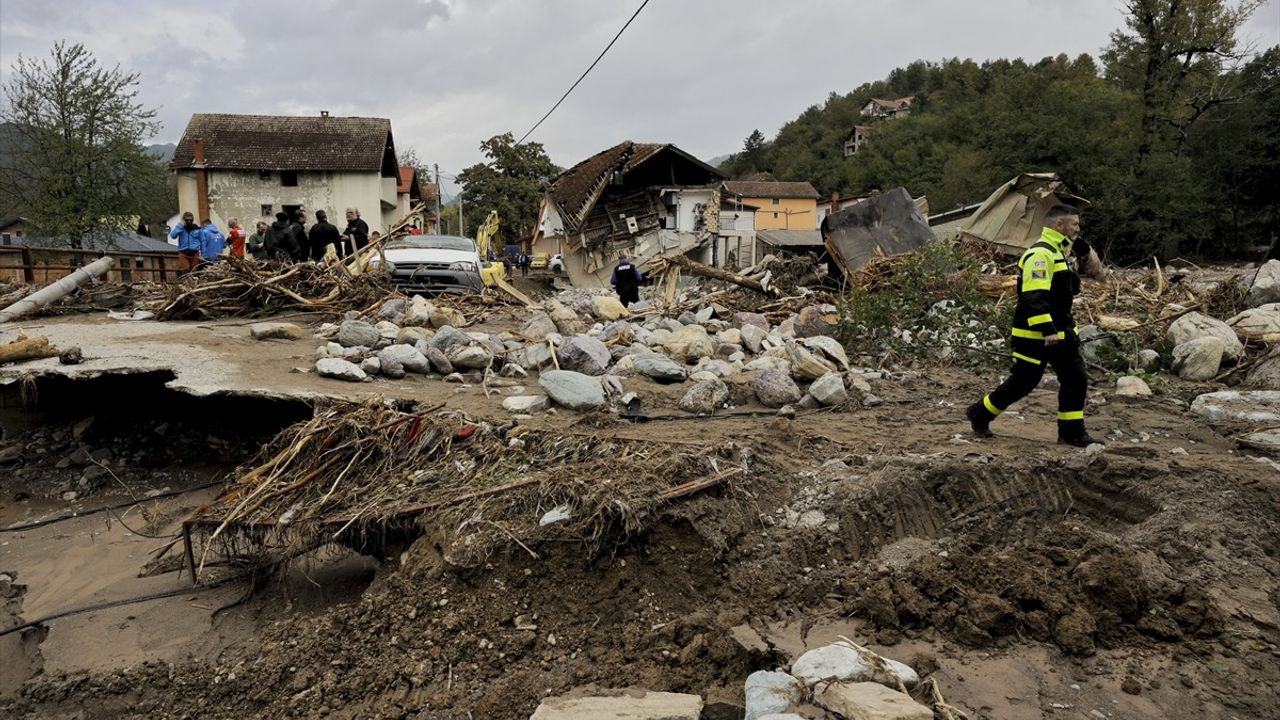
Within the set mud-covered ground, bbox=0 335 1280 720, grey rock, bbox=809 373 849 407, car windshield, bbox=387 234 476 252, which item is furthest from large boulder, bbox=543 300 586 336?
mud-covered ground, bbox=0 335 1280 720

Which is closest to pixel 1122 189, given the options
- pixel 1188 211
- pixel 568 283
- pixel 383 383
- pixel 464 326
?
pixel 1188 211

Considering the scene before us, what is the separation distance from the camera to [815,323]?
27.1ft

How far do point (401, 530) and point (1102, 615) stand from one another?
3.18 metres

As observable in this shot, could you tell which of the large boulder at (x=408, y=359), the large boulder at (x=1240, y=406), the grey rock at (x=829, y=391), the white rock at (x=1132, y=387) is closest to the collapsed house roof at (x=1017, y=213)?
the white rock at (x=1132, y=387)

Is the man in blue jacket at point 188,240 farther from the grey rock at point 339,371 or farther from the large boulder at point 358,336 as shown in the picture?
the grey rock at point 339,371

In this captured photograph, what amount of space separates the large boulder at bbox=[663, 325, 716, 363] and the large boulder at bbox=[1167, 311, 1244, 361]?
4342 millimetres

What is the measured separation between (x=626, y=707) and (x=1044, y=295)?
351cm

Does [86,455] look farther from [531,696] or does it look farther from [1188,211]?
[1188,211]

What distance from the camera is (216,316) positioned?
8.91 metres

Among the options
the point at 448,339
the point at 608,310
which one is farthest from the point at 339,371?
the point at 608,310

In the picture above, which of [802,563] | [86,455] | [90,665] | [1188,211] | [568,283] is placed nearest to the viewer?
[802,563]

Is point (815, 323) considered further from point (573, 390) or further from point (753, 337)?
point (573, 390)

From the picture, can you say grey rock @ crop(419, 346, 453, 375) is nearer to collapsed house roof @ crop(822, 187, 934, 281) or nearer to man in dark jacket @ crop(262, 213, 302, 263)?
man in dark jacket @ crop(262, 213, 302, 263)

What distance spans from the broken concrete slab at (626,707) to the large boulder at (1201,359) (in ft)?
20.4
